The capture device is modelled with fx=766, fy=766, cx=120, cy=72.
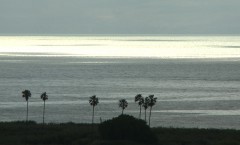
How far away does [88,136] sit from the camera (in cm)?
6259

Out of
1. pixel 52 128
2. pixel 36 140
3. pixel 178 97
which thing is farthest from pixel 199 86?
pixel 36 140

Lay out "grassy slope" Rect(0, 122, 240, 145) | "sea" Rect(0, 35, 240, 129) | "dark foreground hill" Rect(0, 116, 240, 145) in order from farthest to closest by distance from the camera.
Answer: "sea" Rect(0, 35, 240, 129) < "grassy slope" Rect(0, 122, 240, 145) < "dark foreground hill" Rect(0, 116, 240, 145)

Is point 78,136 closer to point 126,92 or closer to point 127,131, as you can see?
point 127,131

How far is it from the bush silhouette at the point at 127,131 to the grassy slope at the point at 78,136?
127 centimetres

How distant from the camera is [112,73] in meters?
180

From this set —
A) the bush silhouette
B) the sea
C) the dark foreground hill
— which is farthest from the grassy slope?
the sea

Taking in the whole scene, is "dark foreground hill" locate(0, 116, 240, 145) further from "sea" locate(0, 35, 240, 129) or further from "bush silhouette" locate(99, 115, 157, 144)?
"sea" locate(0, 35, 240, 129)

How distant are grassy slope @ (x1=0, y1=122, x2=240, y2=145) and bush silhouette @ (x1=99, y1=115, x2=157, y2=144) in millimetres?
1273

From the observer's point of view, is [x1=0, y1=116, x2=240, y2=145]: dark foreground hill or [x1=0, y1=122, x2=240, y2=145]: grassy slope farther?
[x1=0, y1=122, x2=240, y2=145]: grassy slope

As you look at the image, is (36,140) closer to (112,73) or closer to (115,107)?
(115,107)

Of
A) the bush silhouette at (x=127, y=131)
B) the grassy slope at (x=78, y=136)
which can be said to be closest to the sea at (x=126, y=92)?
the grassy slope at (x=78, y=136)

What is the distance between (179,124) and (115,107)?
1828 centimetres

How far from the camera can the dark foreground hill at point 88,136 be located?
58.5 metres

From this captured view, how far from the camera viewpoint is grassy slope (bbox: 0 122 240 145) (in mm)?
59438
